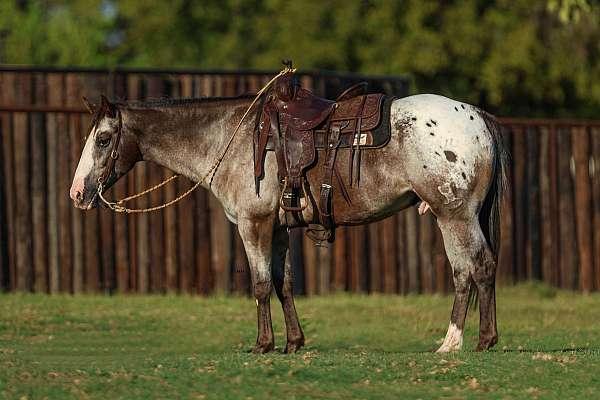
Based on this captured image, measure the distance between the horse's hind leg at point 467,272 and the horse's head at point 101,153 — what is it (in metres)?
3.09

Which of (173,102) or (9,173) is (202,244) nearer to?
(9,173)

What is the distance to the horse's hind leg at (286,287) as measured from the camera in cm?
1173

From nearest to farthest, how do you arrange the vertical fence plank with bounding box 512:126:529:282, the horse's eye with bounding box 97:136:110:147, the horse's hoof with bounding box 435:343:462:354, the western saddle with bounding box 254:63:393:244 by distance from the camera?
the horse's hoof with bounding box 435:343:462:354 → the western saddle with bounding box 254:63:393:244 → the horse's eye with bounding box 97:136:110:147 → the vertical fence plank with bounding box 512:126:529:282

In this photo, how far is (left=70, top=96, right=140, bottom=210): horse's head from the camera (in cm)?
1209

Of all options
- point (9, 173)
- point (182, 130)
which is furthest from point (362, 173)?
point (9, 173)

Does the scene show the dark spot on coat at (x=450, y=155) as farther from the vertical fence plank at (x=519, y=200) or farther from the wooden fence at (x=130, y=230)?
the vertical fence plank at (x=519, y=200)

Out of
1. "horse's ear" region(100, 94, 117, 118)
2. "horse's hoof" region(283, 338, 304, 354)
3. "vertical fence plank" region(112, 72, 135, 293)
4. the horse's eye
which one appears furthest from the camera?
"vertical fence plank" region(112, 72, 135, 293)

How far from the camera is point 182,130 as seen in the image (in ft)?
40.2

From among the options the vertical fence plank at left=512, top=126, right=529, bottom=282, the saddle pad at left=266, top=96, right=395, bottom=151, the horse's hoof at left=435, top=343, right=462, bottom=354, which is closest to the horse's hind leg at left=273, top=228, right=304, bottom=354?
the saddle pad at left=266, top=96, right=395, bottom=151

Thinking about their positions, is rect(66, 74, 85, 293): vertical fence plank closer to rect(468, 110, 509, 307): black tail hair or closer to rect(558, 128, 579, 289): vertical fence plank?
rect(558, 128, 579, 289): vertical fence plank

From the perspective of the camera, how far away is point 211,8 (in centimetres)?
4138

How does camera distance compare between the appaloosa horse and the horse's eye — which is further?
the horse's eye

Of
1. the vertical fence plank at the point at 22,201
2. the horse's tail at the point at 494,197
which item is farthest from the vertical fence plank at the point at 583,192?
the horse's tail at the point at 494,197

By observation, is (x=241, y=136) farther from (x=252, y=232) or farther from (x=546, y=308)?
(x=546, y=308)
